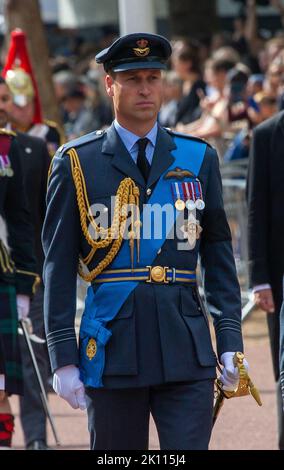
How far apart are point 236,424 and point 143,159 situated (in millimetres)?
3241

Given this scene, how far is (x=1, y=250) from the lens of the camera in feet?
19.7

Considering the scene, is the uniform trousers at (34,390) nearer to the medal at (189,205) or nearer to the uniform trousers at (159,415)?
the uniform trousers at (159,415)

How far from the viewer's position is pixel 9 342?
19.3 ft

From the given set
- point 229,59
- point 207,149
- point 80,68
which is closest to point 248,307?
point 207,149

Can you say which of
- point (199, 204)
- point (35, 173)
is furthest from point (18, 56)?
point (199, 204)

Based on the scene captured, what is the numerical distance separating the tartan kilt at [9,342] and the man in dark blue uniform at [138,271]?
1.20 meters

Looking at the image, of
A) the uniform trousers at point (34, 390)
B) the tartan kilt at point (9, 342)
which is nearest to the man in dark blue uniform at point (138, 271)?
the tartan kilt at point (9, 342)

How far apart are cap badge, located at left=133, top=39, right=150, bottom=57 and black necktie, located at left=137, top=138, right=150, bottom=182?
301mm

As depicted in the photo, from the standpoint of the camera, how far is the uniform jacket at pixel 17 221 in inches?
243

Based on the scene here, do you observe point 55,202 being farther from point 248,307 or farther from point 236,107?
point 236,107

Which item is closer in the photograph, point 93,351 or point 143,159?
point 93,351

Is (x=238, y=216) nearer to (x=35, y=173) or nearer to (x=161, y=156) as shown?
(x=35, y=173)

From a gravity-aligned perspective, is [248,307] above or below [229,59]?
below

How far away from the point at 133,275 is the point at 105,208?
0.26 meters
